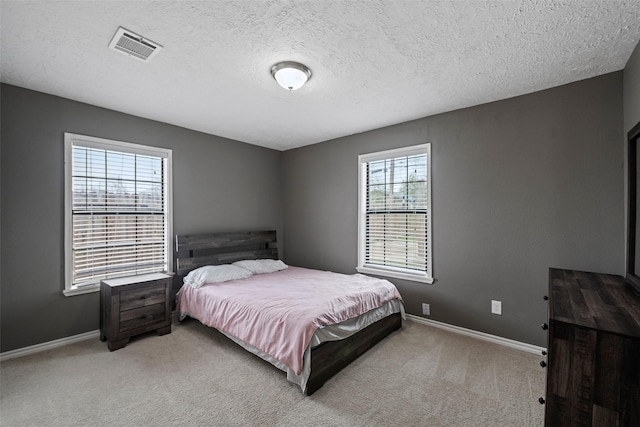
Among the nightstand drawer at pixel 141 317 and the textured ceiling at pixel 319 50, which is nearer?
the textured ceiling at pixel 319 50

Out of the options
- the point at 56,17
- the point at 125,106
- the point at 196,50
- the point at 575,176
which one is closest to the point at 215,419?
the point at 196,50

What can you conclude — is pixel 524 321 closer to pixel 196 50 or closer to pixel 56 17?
pixel 196 50

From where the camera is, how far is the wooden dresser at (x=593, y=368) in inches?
43.3

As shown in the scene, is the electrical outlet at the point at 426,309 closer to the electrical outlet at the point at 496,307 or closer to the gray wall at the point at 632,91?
the electrical outlet at the point at 496,307

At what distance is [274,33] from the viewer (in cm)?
185

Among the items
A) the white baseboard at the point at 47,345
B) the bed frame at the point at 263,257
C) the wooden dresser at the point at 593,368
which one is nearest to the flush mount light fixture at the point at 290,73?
the bed frame at the point at 263,257

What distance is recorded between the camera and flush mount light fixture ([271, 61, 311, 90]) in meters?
2.19

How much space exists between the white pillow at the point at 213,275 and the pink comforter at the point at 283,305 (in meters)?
0.08

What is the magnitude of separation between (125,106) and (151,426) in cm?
307

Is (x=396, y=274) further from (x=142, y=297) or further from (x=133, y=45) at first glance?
(x=133, y=45)

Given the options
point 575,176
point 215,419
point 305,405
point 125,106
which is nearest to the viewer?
point 215,419

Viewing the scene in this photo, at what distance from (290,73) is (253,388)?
251cm

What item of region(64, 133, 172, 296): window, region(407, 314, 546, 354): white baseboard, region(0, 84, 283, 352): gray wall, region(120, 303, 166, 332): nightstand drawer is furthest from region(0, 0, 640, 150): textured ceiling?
region(407, 314, 546, 354): white baseboard

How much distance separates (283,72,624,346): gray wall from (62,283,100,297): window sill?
3527mm
